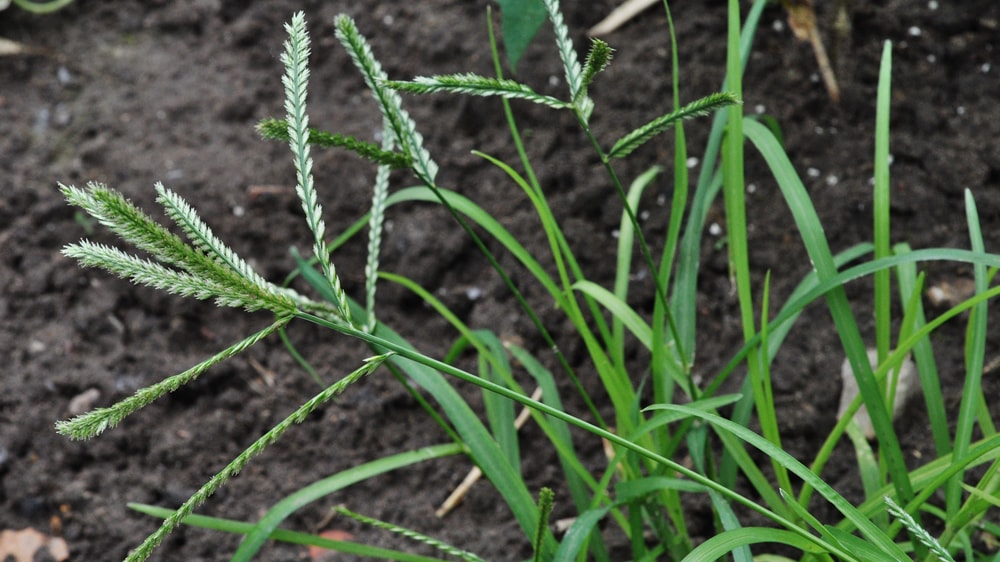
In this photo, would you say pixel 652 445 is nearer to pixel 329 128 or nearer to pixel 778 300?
pixel 778 300

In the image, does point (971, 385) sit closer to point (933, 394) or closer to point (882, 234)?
point (933, 394)

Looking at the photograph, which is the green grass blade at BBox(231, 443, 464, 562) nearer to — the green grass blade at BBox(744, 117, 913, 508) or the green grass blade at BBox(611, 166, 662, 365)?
the green grass blade at BBox(611, 166, 662, 365)

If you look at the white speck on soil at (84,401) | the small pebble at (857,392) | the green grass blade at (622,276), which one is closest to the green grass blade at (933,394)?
the small pebble at (857,392)

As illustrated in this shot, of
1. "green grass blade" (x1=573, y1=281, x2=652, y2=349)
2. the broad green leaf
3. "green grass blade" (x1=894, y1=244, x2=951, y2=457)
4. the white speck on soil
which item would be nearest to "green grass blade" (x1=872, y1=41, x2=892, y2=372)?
"green grass blade" (x1=894, y1=244, x2=951, y2=457)

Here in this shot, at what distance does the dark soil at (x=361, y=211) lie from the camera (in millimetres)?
1620

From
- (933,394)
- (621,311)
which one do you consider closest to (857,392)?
(933,394)

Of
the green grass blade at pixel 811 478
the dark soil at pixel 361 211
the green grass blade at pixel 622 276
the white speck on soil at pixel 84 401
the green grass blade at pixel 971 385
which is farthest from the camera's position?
the white speck on soil at pixel 84 401

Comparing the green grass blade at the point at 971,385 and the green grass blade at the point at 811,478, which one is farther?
the green grass blade at the point at 971,385

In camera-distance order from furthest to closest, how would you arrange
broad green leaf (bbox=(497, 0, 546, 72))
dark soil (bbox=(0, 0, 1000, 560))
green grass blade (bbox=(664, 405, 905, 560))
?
1. dark soil (bbox=(0, 0, 1000, 560))
2. broad green leaf (bbox=(497, 0, 546, 72))
3. green grass blade (bbox=(664, 405, 905, 560))

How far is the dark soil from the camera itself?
162 cm

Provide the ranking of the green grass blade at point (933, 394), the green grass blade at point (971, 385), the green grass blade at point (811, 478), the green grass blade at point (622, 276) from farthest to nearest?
the green grass blade at point (622, 276)
the green grass blade at point (933, 394)
the green grass blade at point (971, 385)
the green grass blade at point (811, 478)

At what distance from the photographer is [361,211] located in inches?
79.9

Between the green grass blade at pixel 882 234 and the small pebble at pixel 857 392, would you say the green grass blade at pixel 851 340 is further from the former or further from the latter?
the small pebble at pixel 857 392

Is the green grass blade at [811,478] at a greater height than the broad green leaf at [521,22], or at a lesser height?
lesser
